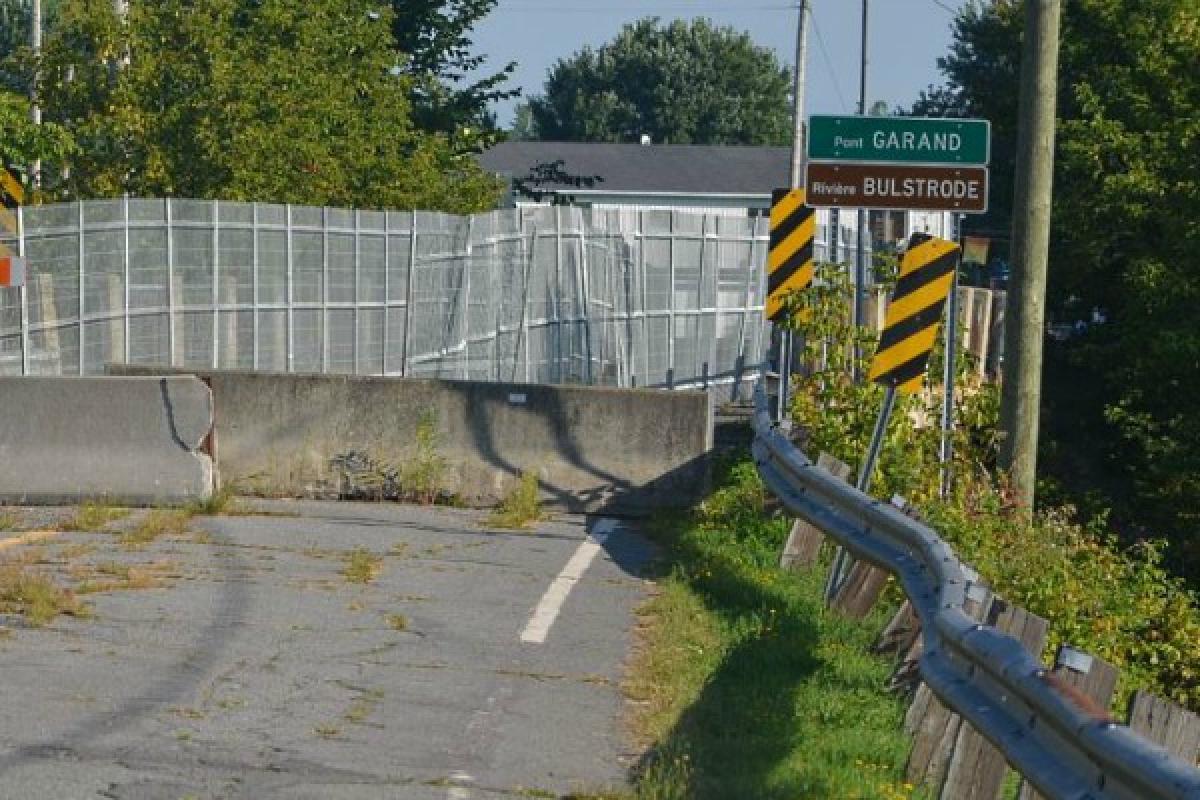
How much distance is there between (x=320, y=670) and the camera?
31.2 feet

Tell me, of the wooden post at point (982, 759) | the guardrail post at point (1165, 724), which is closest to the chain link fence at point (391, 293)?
the wooden post at point (982, 759)

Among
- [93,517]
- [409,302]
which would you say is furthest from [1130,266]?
[93,517]

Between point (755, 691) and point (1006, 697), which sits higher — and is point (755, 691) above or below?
below

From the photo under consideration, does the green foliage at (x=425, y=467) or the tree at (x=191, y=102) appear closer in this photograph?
the green foliage at (x=425, y=467)

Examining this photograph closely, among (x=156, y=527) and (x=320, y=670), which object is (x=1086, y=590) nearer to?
(x=320, y=670)

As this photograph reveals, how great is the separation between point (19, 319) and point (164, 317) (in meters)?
2.03

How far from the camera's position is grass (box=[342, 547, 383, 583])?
1223 centimetres

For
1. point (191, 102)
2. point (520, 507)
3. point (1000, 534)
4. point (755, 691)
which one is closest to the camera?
point (755, 691)

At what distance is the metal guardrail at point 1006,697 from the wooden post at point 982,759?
0.69 ft

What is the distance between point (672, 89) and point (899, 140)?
315 feet

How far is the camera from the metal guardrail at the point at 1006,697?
17.1 feet

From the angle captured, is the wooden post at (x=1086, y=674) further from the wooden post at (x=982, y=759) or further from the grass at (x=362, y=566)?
the grass at (x=362, y=566)

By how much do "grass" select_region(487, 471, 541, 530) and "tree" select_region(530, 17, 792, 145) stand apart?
92.6 m

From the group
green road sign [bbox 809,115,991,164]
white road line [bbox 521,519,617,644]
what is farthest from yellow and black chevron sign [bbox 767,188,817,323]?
green road sign [bbox 809,115,991,164]
